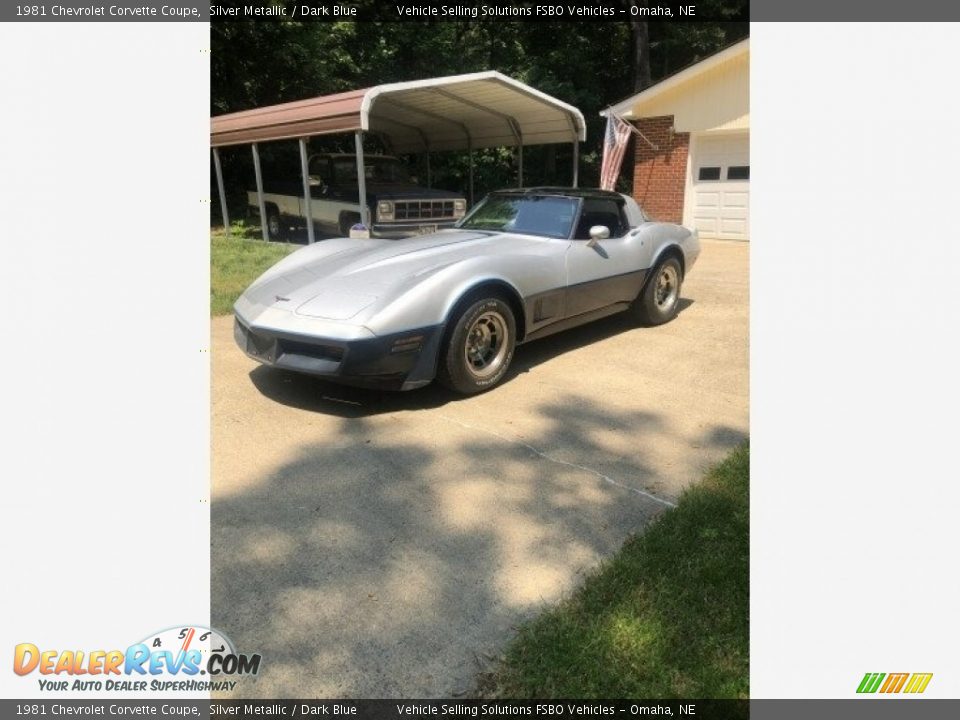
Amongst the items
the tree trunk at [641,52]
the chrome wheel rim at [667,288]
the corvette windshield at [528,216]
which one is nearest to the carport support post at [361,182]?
the corvette windshield at [528,216]

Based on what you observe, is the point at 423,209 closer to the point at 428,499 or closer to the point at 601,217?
the point at 601,217

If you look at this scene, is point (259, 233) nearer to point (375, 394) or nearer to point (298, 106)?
point (298, 106)

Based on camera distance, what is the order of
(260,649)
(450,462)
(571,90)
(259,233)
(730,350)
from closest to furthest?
(260,649) < (450,462) < (730,350) < (259,233) < (571,90)

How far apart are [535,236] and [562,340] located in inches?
41.5

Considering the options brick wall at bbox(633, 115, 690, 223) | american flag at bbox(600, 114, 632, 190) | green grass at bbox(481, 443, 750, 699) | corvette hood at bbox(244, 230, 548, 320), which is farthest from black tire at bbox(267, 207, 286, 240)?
green grass at bbox(481, 443, 750, 699)

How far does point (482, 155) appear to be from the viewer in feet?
77.4

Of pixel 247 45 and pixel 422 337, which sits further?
pixel 247 45

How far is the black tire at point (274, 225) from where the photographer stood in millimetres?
13258

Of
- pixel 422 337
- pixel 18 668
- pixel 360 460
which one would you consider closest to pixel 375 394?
pixel 422 337

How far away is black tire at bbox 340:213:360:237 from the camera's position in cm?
1098

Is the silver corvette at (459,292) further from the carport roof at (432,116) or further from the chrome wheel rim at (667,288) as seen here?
the carport roof at (432,116)

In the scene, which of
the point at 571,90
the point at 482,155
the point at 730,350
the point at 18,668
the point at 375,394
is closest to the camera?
the point at 18,668

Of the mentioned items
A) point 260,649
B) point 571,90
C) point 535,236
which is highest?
point 571,90
